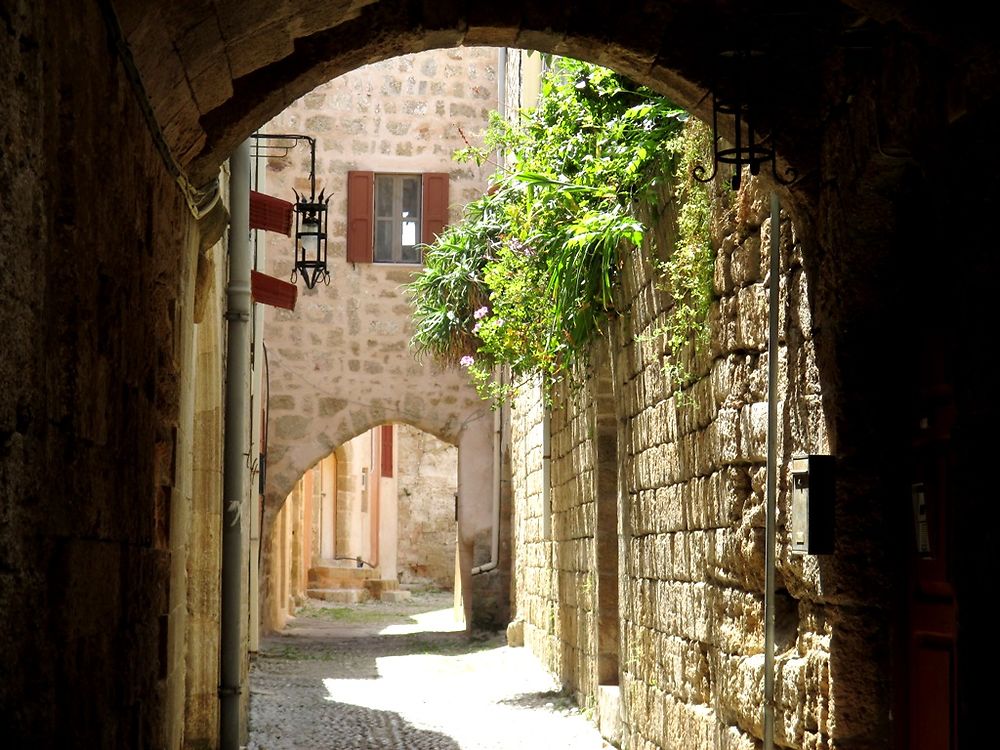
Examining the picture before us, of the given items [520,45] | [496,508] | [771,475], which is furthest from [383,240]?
[771,475]

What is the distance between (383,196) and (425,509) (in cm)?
1388

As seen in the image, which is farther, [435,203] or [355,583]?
[355,583]

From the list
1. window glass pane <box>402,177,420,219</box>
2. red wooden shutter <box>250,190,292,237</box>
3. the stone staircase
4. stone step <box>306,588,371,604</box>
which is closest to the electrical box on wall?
red wooden shutter <box>250,190,292,237</box>

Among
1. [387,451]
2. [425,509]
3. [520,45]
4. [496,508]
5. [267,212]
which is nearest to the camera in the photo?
[520,45]

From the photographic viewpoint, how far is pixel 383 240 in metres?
17.0

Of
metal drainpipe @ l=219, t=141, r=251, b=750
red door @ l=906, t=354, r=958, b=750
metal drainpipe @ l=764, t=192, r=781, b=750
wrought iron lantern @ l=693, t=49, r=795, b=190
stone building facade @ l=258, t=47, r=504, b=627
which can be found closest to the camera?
red door @ l=906, t=354, r=958, b=750

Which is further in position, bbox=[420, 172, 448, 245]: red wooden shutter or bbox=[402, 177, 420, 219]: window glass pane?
bbox=[402, 177, 420, 219]: window glass pane

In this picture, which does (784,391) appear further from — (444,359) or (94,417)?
(444,359)

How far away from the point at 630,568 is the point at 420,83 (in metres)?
10.9

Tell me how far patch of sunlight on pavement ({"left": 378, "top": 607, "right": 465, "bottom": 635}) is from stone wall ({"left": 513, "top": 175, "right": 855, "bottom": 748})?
8.73 m

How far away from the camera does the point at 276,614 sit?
17203 mm

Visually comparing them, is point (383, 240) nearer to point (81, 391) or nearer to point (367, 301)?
point (367, 301)

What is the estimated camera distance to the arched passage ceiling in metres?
3.82

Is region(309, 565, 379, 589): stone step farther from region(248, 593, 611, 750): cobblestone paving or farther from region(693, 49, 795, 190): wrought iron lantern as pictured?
region(693, 49, 795, 190): wrought iron lantern
